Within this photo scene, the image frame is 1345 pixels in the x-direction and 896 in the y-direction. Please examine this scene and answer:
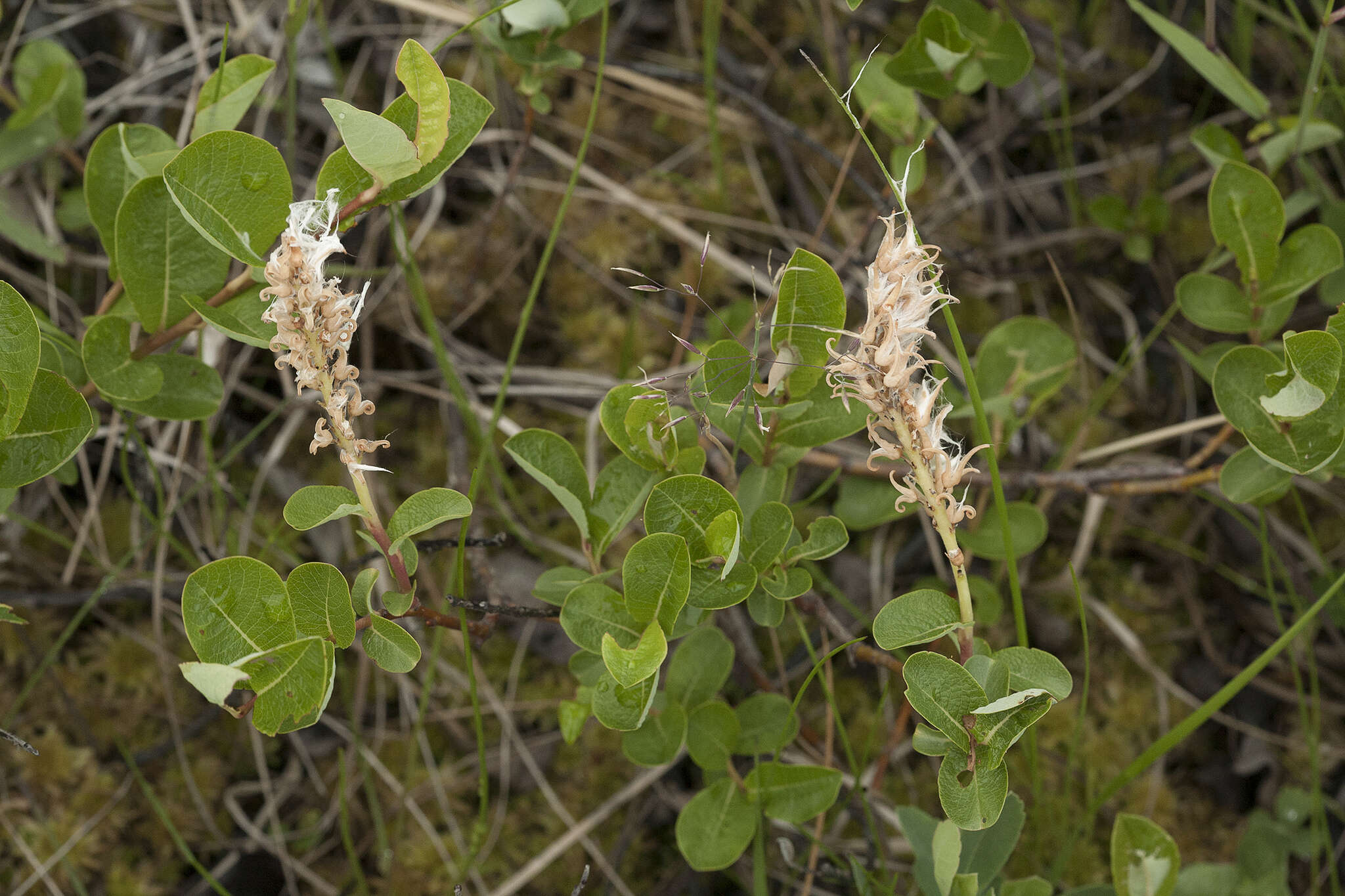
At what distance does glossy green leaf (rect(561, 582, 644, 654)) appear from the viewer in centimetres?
141

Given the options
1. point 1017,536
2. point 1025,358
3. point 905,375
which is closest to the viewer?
point 905,375

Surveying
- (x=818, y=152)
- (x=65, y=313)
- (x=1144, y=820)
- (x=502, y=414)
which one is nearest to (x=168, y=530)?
(x=65, y=313)

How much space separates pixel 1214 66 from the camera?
6.43 ft

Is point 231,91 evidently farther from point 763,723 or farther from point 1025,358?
point 1025,358

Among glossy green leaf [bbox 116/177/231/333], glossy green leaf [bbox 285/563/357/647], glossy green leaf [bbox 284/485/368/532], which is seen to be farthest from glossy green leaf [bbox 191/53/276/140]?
glossy green leaf [bbox 285/563/357/647]

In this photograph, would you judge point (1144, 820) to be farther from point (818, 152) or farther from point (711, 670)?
point (818, 152)

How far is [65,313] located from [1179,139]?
3.15 metres

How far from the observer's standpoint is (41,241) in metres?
2.05

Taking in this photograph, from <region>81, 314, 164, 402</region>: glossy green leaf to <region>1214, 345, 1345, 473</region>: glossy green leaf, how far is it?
1864 millimetres

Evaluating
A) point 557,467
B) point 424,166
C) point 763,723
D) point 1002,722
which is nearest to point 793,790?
point 763,723

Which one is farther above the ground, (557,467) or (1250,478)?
(557,467)

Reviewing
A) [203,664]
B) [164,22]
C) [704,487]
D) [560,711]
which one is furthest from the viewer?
[164,22]

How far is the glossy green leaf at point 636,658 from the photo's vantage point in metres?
1.25

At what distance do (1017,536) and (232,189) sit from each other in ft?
5.48
